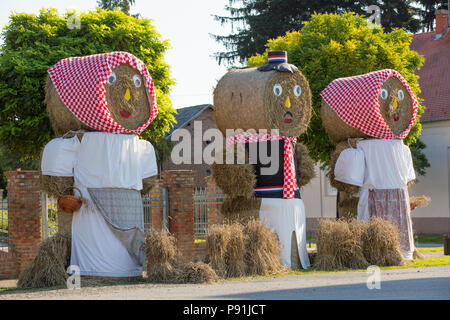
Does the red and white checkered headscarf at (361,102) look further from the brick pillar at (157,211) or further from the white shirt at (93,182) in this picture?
the white shirt at (93,182)

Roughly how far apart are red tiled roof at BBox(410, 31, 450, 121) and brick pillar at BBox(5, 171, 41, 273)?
1822cm

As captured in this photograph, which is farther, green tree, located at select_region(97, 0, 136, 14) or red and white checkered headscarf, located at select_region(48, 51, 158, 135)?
green tree, located at select_region(97, 0, 136, 14)

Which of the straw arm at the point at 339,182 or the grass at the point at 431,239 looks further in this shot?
the grass at the point at 431,239

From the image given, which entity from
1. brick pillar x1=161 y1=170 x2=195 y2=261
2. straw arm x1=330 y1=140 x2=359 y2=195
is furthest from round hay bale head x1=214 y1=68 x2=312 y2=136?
straw arm x1=330 y1=140 x2=359 y2=195

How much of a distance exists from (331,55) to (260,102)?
5449 millimetres

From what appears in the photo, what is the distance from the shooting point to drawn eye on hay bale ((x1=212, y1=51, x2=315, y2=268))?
13.8 m

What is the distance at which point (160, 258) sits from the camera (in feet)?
39.5

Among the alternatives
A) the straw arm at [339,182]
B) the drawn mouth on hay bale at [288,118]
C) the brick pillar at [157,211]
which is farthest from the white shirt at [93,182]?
the straw arm at [339,182]

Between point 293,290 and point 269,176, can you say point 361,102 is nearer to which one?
point 269,176

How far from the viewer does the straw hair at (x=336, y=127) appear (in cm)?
1566

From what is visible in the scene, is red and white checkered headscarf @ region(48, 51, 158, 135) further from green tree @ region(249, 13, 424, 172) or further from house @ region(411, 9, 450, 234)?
house @ region(411, 9, 450, 234)

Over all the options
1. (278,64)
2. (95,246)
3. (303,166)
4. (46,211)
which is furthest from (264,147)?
(46,211)

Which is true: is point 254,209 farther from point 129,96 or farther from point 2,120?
point 2,120

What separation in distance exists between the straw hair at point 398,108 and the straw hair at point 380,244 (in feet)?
7.77
